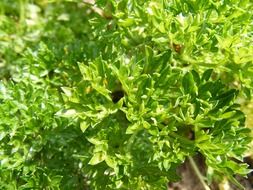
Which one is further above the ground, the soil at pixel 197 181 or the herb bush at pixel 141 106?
the herb bush at pixel 141 106

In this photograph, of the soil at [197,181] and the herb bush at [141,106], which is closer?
the herb bush at [141,106]

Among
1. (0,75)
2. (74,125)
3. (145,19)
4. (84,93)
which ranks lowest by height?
(0,75)

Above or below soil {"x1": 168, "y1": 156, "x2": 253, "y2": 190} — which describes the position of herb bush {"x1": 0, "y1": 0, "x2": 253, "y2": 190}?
above

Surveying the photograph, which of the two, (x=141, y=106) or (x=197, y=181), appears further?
(x=197, y=181)

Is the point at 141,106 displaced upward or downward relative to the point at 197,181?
upward

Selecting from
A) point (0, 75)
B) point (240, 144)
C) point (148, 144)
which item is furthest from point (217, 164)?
point (0, 75)

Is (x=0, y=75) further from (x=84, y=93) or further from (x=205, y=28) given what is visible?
(x=205, y=28)

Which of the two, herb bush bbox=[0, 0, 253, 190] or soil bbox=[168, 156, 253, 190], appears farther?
soil bbox=[168, 156, 253, 190]

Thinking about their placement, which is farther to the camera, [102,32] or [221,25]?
[102,32]
